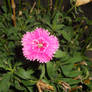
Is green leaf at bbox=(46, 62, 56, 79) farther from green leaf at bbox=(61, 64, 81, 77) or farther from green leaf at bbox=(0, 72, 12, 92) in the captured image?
green leaf at bbox=(0, 72, 12, 92)

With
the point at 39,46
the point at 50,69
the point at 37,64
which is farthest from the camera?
the point at 37,64

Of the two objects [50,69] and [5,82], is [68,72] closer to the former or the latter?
[50,69]

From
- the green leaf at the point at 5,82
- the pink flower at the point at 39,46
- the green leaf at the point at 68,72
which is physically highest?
the pink flower at the point at 39,46

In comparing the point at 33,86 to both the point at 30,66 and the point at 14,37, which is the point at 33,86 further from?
the point at 14,37

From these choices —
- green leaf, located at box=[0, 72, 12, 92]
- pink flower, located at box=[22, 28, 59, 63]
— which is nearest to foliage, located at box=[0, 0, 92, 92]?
green leaf, located at box=[0, 72, 12, 92]

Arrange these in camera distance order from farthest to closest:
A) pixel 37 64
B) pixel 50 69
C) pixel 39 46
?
pixel 37 64, pixel 50 69, pixel 39 46

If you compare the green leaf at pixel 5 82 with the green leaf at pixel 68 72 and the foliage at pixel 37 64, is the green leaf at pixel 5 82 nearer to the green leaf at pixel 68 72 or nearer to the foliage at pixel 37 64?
the foliage at pixel 37 64

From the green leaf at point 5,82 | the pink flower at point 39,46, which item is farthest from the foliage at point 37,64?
the pink flower at point 39,46

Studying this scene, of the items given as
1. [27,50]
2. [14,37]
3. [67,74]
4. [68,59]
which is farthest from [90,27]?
[27,50]

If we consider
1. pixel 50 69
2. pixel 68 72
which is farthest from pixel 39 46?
pixel 68 72
